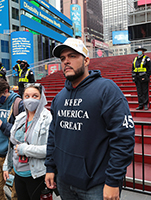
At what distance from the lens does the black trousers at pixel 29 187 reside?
2.28 meters

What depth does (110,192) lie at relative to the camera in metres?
1.39

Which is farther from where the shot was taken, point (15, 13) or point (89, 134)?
point (15, 13)

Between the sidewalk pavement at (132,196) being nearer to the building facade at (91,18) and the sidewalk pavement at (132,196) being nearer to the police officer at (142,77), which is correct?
the police officer at (142,77)

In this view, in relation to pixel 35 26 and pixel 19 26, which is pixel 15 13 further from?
pixel 35 26

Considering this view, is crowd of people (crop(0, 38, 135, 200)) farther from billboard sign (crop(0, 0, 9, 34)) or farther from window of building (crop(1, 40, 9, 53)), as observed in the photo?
billboard sign (crop(0, 0, 9, 34))

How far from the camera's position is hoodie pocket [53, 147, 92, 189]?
1.51 meters

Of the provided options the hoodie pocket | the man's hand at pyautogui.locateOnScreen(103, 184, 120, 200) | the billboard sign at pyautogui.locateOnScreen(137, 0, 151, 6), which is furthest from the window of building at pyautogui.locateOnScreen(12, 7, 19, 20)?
the man's hand at pyautogui.locateOnScreen(103, 184, 120, 200)

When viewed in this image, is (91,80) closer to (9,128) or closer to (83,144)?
(83,144)

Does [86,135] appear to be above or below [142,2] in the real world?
below

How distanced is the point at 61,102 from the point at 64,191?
84 centimetres

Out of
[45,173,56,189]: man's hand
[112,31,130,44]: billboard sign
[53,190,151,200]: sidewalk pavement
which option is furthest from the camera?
[112,31,130,44]: billboard sign

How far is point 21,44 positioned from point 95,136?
26.4m

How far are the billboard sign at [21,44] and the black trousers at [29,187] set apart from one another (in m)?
25.1

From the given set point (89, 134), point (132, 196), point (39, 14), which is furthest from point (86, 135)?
point (39, 14)
